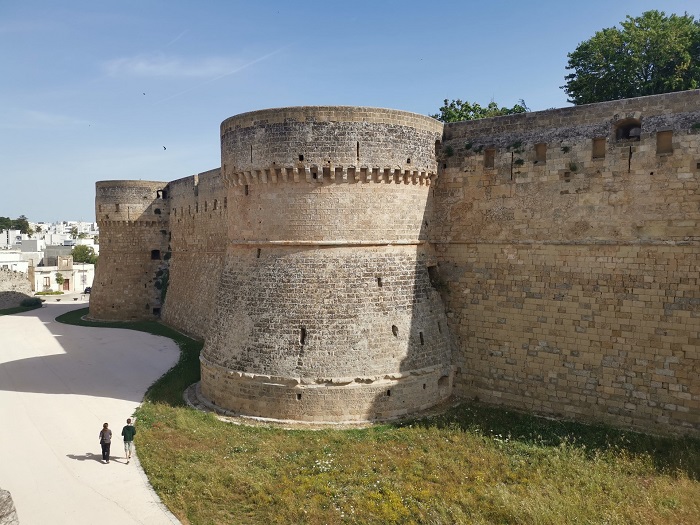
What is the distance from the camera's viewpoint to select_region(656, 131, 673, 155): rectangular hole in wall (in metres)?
12.2

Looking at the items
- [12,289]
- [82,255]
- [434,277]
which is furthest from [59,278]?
[434,277]

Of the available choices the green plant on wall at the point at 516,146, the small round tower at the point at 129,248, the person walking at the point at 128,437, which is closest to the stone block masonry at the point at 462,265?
the green plant on wall at the point at 516,146

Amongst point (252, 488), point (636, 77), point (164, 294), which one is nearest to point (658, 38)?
point (636, 77)

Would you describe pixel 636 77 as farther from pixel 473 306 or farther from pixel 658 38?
pixel 473 306

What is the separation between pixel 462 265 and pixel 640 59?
544 inches

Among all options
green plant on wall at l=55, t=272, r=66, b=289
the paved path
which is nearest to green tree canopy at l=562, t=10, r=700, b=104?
the paved path

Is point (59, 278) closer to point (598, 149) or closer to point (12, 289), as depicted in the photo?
point (12, 289)

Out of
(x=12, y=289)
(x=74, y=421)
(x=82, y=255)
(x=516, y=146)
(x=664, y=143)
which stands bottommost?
(x=74, y=421)

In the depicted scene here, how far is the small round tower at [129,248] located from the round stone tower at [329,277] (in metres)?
17.8

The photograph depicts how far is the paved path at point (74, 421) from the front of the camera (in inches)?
390

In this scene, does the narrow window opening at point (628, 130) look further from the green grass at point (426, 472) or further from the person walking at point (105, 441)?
the person walking at point (105, 441)

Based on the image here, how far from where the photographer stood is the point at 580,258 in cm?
1326

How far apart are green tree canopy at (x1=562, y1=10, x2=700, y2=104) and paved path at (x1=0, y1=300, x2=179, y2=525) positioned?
866 inches

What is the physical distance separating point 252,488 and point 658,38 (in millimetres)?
22355
